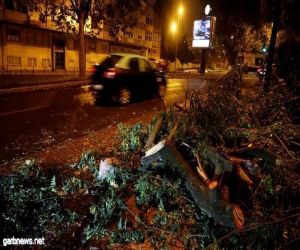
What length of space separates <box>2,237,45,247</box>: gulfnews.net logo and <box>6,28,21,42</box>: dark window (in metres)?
25.5

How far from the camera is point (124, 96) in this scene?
46.0ft

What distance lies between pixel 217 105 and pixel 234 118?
1.29 ft

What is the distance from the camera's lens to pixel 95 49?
36.4 m

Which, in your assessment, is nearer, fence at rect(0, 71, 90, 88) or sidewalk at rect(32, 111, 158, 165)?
sidewalk at rect(32, 111, 158, 165)

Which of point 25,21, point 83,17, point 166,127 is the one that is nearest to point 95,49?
point 25,21

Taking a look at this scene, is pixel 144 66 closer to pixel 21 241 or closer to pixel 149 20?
pixel 21 241

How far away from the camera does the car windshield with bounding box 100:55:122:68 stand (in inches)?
542

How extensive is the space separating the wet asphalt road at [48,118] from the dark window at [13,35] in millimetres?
13842

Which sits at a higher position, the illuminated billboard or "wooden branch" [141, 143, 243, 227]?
the illuminated billboard

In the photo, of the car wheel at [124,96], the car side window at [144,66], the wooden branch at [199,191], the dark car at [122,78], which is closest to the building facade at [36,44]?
the car side window at [144,66]

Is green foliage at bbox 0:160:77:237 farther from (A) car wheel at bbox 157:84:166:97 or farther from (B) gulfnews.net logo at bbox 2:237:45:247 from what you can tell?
(A) car wheel at bbox 157:84:166:97

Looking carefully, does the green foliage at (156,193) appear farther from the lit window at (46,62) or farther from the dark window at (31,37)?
the lit window at (46,62)

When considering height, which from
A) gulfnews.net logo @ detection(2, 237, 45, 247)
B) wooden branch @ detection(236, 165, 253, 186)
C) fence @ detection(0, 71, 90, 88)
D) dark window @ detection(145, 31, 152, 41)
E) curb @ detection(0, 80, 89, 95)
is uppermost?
dark window @ detection(145, 31, 152, 41)

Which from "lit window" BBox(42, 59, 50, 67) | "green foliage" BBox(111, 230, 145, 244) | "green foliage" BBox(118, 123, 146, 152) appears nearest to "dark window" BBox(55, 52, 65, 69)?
"lit window" BBox(42, 59, 50, 67)
